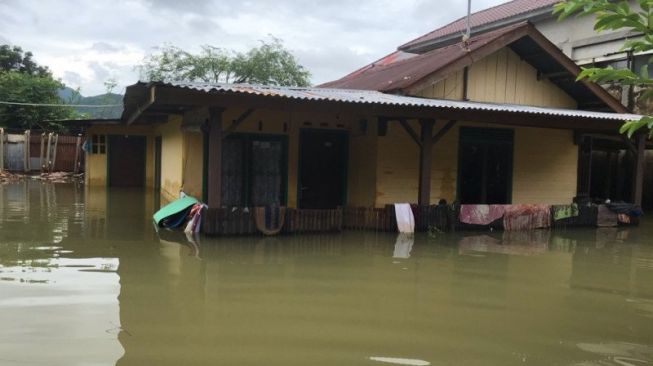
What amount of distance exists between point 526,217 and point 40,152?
2134 centimetres

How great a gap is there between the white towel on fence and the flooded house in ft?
0.84

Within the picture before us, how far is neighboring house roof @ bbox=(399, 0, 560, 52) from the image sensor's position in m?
20.0

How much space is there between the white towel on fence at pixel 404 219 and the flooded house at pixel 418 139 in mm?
257

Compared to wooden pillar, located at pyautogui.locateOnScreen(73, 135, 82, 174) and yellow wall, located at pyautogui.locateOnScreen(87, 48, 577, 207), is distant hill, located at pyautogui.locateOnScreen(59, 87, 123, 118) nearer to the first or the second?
wooden pillar, located at pyautogui.locateOnScreen(73, 135, 82, 174)

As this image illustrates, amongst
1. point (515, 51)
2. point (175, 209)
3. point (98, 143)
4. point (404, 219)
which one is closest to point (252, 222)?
point (175, 209)

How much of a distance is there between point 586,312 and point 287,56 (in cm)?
2907

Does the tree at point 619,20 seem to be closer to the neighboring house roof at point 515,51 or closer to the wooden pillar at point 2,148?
the neighboring house roof at point 515,51

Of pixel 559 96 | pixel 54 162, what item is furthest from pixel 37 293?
pixel 54 162

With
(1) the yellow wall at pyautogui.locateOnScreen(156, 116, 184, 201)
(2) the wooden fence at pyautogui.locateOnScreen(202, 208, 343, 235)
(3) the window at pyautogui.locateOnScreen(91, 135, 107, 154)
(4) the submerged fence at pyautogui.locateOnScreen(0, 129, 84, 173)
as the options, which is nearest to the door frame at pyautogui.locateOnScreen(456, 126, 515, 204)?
(2) the wooden fence at pyautogui.locateOnScreen(202, 208, 343, 235)

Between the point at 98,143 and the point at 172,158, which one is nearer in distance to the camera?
the point at 172,158

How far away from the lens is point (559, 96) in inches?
565

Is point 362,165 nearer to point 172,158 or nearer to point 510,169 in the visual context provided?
point 510,169

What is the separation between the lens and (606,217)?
1297 cm

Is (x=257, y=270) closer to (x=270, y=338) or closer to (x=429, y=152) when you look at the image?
(x=270, y=338)
